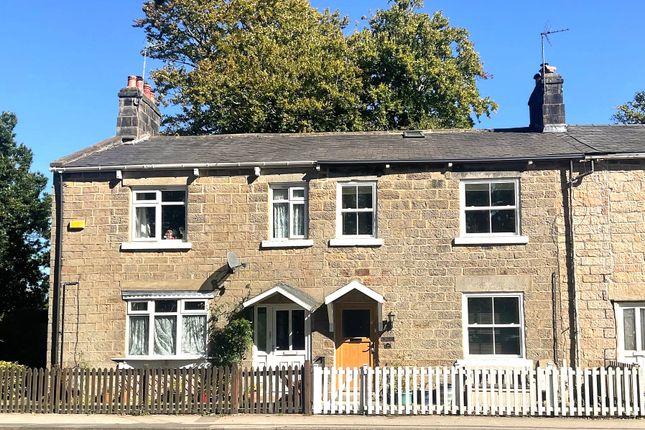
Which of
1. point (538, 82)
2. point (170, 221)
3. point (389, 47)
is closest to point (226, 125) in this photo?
point (389, 47)

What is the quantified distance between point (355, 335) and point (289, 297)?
6.82 ft

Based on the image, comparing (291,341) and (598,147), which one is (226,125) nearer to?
(291,341)

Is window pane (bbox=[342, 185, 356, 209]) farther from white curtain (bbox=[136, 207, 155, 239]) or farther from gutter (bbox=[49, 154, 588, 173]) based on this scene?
white curtain (bbox=[136, 207, 155, 239])

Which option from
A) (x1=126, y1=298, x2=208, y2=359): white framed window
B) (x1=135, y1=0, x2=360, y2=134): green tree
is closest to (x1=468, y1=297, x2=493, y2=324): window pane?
(x1=126, y1=298, x2=208, y2=359): white framed window

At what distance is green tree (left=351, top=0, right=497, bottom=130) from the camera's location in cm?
2838

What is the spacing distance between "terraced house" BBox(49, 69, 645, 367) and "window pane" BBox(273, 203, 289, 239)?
0.03 m

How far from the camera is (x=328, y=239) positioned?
1566 cm

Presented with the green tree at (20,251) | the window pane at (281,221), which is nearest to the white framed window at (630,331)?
the window pane at (281,221)

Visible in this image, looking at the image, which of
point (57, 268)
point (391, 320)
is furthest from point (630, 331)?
point (57, 268)

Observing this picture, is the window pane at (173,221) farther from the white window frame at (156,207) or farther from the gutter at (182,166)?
the gutter at (182,166)

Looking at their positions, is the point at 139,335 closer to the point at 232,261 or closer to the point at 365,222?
the point at 232,261

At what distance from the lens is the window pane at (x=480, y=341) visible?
1501 cm

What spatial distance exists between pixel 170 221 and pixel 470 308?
7.86 metres

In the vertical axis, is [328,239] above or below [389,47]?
below
